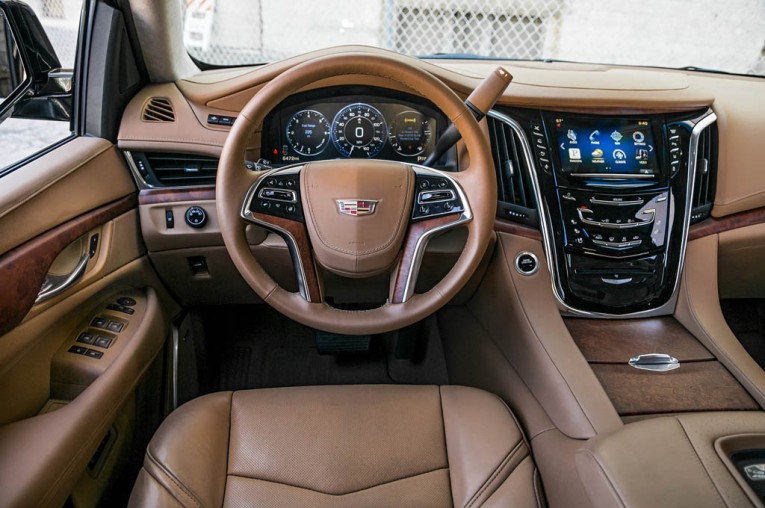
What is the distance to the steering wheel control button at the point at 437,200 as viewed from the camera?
122 centimetres

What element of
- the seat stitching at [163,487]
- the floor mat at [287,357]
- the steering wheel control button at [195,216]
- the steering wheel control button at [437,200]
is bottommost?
the floor mat at [287,357]

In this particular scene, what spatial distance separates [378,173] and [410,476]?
2.16 feet

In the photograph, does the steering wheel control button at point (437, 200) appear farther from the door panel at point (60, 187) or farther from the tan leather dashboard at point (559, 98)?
the door panel at point (60, 187)

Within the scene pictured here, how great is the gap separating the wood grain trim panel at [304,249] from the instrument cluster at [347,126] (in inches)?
16.8

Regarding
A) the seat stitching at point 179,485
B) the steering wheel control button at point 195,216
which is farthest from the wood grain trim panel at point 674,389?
the steering wheel control button at point 195,216

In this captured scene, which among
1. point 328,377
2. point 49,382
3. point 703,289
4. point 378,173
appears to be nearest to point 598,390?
point 703,289

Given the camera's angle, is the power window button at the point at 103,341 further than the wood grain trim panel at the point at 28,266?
Yes

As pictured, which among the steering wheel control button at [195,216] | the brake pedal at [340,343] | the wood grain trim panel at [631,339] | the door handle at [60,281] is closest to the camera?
the door handle at [60,281]

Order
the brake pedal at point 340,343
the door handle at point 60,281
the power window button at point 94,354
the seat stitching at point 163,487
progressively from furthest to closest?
the brake pedal at point 340,343, the power window button at point 94,354, the door handle at point 60,281, the seat stitching at point 163,487

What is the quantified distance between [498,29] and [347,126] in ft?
2.46

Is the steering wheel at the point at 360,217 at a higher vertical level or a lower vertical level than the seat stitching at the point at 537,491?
higher

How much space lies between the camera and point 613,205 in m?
1.54

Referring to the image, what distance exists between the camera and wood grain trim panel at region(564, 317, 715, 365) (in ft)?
4.62

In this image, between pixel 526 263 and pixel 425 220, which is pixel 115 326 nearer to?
pixel 425 220
